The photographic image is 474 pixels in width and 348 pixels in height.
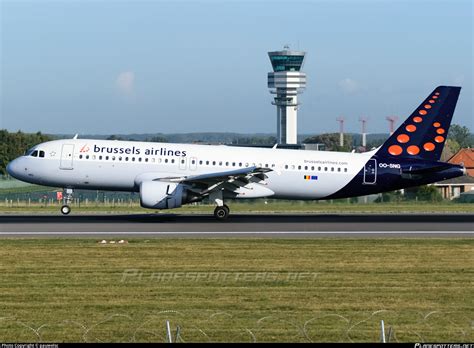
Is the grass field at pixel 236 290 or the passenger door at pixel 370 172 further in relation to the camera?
the passenger door at pixel 370 172

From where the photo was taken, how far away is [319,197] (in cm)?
4447

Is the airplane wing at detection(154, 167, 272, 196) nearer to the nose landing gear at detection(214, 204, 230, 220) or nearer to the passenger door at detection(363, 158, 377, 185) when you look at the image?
the nose landing gear at detection(214, 204, 230, 220)

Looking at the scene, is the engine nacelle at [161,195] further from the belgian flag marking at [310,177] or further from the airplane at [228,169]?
the belgian flag marking at [310,177]

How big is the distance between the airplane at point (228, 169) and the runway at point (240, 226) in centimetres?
147

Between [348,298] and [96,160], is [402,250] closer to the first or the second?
[348,298]

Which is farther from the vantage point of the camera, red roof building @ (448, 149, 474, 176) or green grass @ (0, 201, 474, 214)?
red roof building @ (448, 149, 474, 176)

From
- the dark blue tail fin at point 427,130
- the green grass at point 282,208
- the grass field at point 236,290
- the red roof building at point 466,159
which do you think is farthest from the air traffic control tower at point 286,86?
the grass field at point 236,290

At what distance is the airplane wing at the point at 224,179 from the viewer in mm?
41000

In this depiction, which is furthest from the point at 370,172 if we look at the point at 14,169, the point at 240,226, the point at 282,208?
the point at 14,169

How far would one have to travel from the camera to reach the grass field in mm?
17203

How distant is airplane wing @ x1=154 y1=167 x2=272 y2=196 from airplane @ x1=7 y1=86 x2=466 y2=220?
1.8 inches

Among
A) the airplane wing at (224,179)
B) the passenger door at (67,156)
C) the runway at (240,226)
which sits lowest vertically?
the runway at (240,226)

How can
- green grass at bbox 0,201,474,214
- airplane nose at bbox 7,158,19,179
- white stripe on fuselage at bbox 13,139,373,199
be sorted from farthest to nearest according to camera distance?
1. green grass at bbox 0,201,474,214
2. airplane nose at bbox 7,158,19,179
3. white stripe on fuselage at bbox 13,139,373,199

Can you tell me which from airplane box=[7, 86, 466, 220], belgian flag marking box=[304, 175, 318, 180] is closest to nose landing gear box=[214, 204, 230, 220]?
airplane box=[7, 86, 466, 220]
